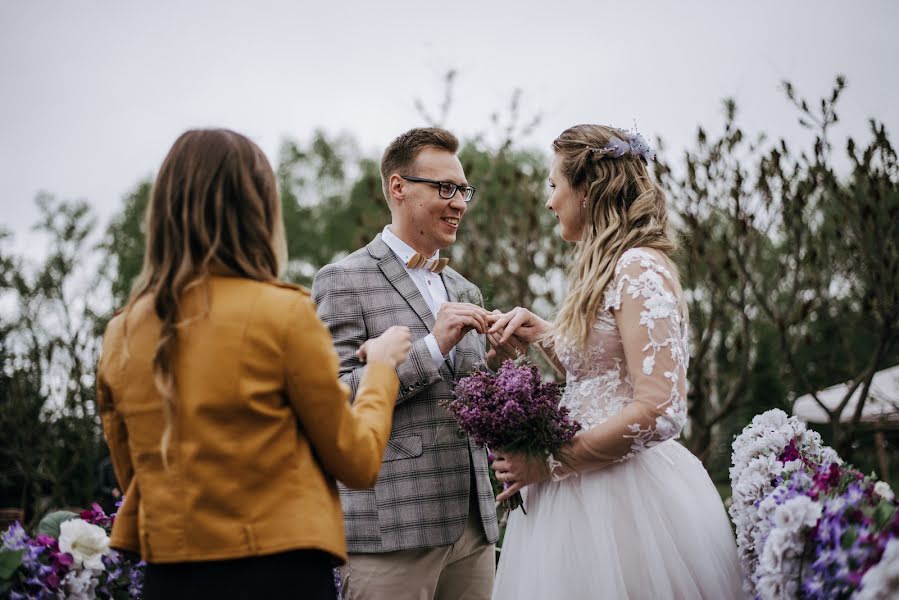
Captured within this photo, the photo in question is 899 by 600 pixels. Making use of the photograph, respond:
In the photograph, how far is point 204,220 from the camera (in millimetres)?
1937

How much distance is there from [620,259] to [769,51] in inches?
206

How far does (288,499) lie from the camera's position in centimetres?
188

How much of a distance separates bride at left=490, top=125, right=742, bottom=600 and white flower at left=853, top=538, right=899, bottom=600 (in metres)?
0.87

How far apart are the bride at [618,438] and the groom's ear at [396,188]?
0.94 m

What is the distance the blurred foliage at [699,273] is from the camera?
7.02 metres

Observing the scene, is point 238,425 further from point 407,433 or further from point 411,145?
point 411,145

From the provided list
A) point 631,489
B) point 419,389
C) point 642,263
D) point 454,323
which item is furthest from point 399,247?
point 631,489

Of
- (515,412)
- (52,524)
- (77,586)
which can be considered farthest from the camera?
(52,524)

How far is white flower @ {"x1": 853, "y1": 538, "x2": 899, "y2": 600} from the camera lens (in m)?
1.68

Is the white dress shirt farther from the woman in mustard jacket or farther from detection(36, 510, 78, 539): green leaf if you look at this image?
detection(36, 510, 78, 539): green leaf

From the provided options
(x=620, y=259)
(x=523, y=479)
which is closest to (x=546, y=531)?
(x=523, y=479)

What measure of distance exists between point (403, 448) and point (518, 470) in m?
0.64

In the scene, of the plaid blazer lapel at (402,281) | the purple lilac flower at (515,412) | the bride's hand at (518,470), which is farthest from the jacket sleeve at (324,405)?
the plaid blazer lapel at (402,281)

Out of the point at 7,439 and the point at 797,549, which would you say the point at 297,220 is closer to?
the point at 7,439
